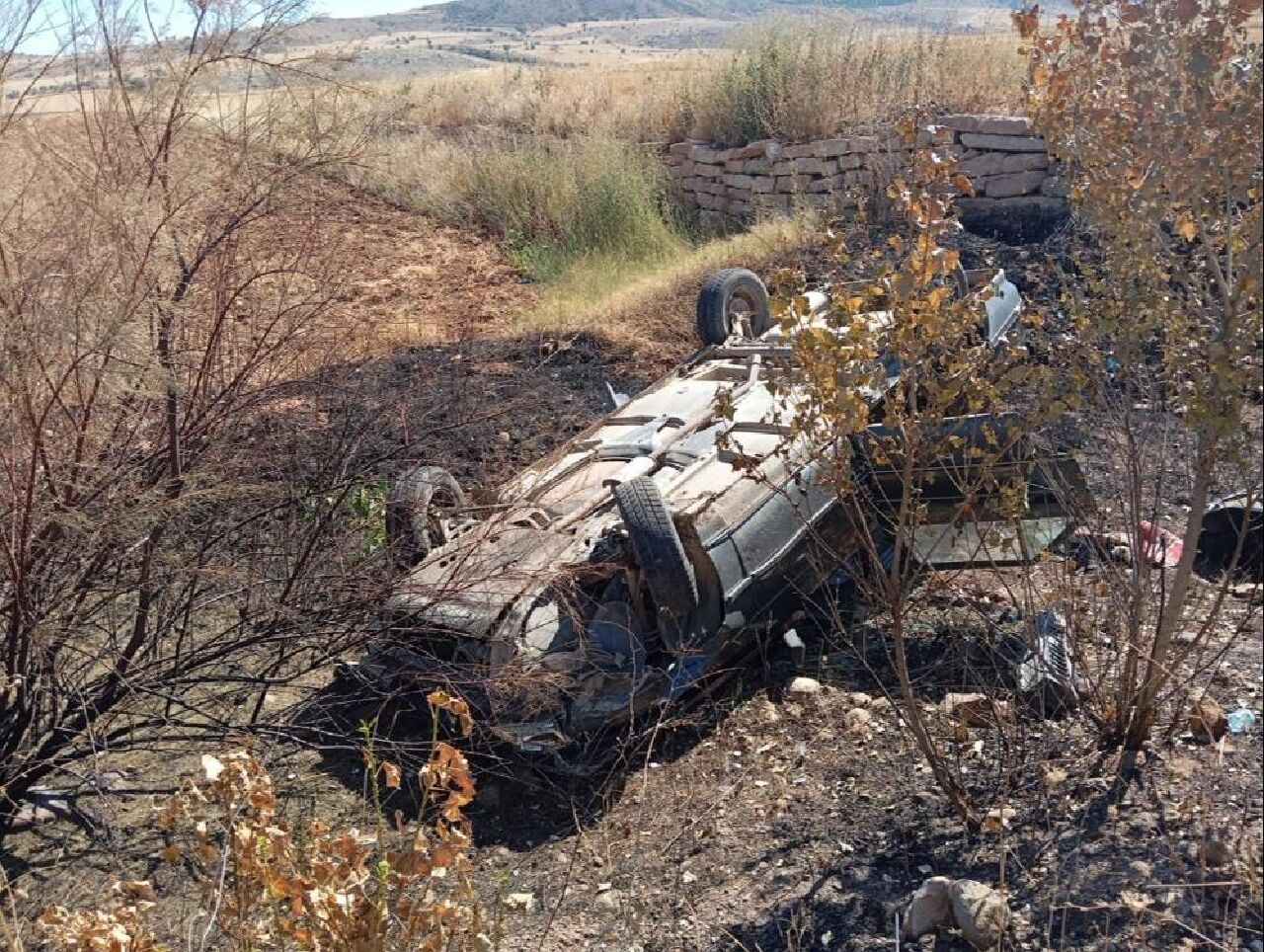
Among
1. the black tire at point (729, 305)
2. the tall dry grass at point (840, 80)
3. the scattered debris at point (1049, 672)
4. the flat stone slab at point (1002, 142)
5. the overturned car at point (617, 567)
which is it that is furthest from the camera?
the tall dry grass at point (840, 80)

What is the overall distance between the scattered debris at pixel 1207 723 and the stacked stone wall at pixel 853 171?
6.98 metres

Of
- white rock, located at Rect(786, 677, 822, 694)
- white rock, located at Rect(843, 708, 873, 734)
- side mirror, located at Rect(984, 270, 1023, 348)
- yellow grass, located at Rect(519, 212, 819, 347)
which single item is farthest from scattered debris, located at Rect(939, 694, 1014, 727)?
yellow grass, located at Rect(519, 212, 819, 347)

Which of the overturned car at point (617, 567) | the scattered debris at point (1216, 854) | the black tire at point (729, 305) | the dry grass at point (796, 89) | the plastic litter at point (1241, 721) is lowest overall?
the plastic litter at point (1241, 721)

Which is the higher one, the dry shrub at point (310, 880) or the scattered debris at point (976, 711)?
the dry shrub at point (310, 880)

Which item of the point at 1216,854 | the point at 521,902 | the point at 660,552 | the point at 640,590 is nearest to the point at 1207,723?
the point at 1216,854

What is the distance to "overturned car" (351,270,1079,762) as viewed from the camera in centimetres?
470

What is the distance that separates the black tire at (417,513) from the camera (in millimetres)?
5641

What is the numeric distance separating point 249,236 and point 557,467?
5.96ft

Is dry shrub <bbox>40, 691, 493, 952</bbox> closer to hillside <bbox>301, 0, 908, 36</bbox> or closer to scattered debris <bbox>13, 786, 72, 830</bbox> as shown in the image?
scattered debris <bbox>13, 786, 72, 830</bbox>

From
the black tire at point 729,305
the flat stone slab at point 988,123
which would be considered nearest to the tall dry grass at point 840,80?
the flat stone slab at point 988,123

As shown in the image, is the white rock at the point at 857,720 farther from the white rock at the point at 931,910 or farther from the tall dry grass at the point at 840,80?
the tall dry grass at the point at 840,80

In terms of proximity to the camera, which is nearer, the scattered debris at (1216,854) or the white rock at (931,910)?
the scattered debris at (1216,854)

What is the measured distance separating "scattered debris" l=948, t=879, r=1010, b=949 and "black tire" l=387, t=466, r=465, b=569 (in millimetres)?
2790

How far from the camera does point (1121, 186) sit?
356 cm
